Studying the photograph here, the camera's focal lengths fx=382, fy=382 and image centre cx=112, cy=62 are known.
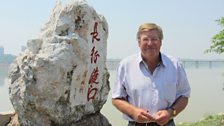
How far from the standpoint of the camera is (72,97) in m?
4.02

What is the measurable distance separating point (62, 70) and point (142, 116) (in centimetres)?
174

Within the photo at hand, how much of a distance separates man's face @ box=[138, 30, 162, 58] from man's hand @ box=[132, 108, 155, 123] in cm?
34

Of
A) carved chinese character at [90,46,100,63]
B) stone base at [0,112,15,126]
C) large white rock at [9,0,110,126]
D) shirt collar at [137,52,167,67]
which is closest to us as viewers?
shirt collar at [137,52,167,67]

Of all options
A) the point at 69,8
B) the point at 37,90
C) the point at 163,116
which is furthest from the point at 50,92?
the point at 163,116

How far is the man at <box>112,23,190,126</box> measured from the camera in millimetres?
2287

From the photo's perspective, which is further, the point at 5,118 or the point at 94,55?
the point at 5,118

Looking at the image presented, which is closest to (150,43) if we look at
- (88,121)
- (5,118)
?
(88,121)

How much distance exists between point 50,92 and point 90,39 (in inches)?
29.0

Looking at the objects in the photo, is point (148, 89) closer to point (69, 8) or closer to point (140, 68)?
point (140, 68)

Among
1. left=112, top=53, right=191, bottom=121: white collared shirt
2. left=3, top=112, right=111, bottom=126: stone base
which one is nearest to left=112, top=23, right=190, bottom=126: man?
left=112, top=53, right=191, bottom=121: white collared shirt

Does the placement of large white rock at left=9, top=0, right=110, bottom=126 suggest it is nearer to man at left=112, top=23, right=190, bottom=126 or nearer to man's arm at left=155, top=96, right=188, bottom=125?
man at left=112, top=23, right=190, bottom=126

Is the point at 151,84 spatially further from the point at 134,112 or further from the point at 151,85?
the point at 134,112

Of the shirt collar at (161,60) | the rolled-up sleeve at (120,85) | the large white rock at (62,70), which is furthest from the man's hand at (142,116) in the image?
the large white rock at (62,70)

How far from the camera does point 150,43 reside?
7.49 feet
